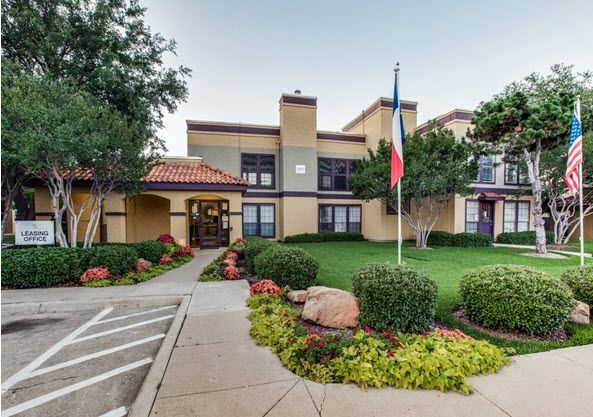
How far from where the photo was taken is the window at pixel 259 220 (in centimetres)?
1800

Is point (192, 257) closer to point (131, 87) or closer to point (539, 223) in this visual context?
point (131, 87)

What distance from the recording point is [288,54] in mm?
14148

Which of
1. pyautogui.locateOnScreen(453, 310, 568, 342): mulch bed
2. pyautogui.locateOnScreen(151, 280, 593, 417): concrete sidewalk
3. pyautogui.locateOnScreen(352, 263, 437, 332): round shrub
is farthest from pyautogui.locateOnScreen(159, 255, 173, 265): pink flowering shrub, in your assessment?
pyautogui.locateOnScreen(453, 310, 568, 342): mulch bed

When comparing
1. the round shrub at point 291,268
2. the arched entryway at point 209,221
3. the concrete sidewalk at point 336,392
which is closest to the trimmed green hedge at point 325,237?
the arched entryway at point 209,221

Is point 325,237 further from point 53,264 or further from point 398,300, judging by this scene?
point 398,300

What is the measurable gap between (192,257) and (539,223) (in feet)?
52.5

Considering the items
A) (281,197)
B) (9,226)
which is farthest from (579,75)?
(9,226)

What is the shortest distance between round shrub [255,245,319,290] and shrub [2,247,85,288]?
5.32 m

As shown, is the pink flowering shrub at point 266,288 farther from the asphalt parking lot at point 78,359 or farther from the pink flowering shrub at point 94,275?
the pink flowering shrub at point 94,275

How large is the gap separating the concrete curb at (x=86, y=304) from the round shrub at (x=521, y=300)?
5.81m

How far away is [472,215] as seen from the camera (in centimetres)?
1766

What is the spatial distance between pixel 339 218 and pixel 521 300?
15.4m

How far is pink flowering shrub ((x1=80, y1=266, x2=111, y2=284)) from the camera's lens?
7203mm

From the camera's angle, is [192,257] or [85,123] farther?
[192,257]
